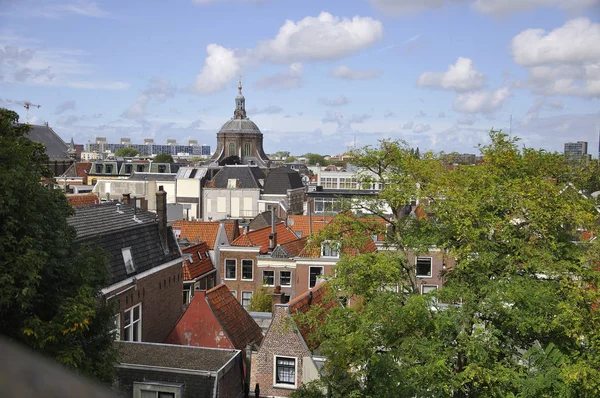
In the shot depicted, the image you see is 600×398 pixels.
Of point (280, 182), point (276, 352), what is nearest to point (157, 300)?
point (276, 352)

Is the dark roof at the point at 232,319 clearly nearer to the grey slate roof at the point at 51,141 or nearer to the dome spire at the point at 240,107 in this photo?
the grey slate roof at the point at 51,141

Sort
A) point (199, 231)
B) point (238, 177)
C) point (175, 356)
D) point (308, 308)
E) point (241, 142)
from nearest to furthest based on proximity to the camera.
Answer: point (175, 356) < point (308, 308) < point (199, 231) < point (238, 177) < point (241, 142)

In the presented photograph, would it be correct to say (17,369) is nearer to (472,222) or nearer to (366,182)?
(472,222)

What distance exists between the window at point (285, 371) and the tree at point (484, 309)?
436 cm

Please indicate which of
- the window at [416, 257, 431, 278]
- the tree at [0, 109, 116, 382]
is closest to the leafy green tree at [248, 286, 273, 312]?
the window at [416, 257, 431, 278]

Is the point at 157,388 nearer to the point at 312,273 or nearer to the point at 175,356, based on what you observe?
the point at 175,356

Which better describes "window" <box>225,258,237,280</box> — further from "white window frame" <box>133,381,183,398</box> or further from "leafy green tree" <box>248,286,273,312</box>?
"white window frame" <box>133,381,183,398</box>

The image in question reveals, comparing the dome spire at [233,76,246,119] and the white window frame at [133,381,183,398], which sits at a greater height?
the dome spire at [233,76,246,119]

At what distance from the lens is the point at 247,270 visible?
40.4 m

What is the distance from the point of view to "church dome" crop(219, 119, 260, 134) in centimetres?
12531

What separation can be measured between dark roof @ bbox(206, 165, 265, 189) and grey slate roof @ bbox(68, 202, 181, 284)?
5602 cm

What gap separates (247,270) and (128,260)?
17315mm

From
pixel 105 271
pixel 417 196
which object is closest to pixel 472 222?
pixel 417 196

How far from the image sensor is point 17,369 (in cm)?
121
